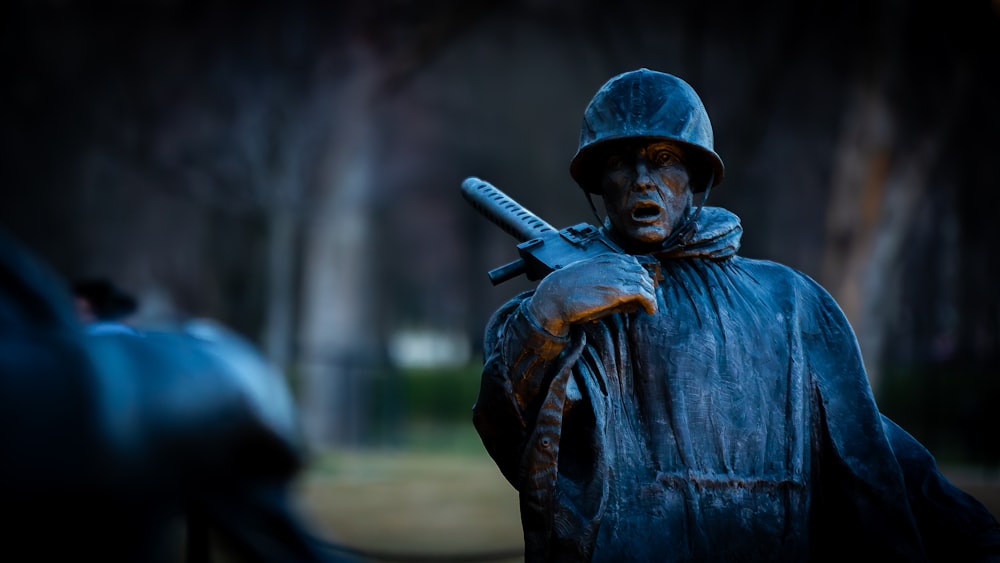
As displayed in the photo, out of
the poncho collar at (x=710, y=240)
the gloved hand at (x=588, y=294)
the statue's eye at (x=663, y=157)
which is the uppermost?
the statue's eye at (x=663, y=157)

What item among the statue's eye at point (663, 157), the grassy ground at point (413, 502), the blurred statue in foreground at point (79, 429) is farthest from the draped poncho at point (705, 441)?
the grassy ground at point (413, 502)

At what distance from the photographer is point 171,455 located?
3.06 metres

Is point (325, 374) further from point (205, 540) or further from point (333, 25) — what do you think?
point (205, 540)

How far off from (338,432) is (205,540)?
12.1 metres

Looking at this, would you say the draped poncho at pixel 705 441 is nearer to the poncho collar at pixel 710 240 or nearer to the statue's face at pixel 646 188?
the poncho collar at pixel 710 240

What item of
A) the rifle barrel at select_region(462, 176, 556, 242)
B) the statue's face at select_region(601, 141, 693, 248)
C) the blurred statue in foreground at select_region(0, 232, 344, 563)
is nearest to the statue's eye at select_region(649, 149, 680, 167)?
the statue's face at select_region(601, 141, 693, 248)

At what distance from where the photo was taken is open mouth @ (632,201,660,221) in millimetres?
2787

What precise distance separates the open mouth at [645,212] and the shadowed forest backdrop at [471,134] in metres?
11.6

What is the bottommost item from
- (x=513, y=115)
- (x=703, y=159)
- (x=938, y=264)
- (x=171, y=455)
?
(x=171, y=455)

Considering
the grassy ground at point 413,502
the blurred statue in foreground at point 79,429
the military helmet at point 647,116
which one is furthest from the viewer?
the grassy ground at point 413,502

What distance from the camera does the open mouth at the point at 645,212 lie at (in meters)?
2.79

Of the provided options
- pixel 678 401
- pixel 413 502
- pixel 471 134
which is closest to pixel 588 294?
pixel 678 401

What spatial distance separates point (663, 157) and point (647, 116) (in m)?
0.13

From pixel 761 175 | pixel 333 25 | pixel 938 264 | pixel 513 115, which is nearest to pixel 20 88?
pixel 333 25
